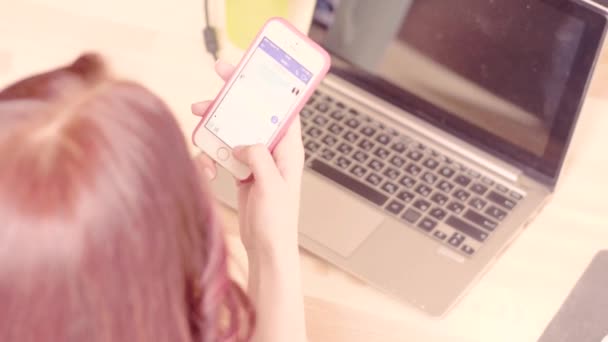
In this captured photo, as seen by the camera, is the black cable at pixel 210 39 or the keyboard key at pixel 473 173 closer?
the keyboard key at pixel 473 173

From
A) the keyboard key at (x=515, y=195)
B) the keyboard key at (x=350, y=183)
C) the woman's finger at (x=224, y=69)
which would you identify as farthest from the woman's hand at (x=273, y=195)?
the keyboard key at (x=515, y=195)

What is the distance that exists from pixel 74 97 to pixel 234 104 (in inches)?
10.6

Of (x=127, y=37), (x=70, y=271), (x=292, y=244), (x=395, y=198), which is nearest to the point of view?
(x=70, y=271)

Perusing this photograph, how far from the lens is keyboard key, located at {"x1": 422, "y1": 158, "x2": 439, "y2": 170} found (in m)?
0.77

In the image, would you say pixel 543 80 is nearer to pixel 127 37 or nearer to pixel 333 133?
pixel 333 133

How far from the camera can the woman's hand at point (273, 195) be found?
63 centimetres

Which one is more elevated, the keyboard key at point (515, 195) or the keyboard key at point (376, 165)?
the keyboard key at point (515, 195)

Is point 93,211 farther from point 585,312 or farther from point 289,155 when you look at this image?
point 585,312

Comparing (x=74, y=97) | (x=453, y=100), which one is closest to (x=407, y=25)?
(x=453, y=100)

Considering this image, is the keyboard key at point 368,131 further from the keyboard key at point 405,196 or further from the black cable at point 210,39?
the black cable at point 210,39

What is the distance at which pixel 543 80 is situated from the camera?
70cm

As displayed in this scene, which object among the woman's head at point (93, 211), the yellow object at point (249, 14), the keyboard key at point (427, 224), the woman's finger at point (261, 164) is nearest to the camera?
the woman's head at point (93, 211)

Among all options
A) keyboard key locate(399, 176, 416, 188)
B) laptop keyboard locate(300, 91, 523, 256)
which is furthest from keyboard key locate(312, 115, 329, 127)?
keyboard key locate(399, 176, 416, 188)

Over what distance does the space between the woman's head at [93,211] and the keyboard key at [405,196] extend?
0.33 m
